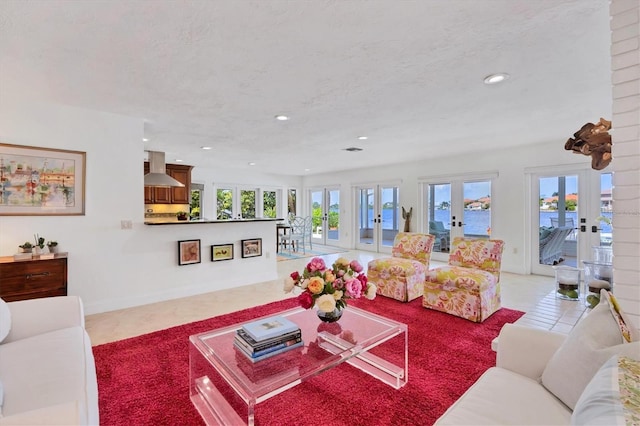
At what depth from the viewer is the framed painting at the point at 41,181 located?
2891mm

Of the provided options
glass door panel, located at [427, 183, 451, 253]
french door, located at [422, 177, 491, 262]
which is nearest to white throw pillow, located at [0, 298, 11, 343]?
french door, located at [422, 177, 491, 262]

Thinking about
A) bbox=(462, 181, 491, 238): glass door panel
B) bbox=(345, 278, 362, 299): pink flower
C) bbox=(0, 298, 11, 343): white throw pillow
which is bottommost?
bbox=(0, 298, 11, 343): white throw pillow

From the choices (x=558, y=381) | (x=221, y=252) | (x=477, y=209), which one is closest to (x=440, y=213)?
(x=477, y=209)

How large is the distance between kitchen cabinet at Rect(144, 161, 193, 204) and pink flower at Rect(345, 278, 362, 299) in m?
5.80

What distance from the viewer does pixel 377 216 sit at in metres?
7.86

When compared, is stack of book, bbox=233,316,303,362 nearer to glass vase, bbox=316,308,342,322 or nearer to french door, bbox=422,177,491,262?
glass vase, bbox=316,308,342,322

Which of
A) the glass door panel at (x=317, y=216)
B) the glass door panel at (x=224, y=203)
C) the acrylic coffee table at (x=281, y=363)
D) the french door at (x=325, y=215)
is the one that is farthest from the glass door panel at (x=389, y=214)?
the acrylic coffee table at (x=281, y=363)

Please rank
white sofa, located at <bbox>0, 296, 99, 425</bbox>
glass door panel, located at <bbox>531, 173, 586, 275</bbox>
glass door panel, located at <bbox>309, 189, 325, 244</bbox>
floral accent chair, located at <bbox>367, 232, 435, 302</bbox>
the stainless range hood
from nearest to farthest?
white sofa, located at <bbox>0, 296, 99, 425</bbox>
floral accent chair, located at <bbox>367, 232, 435, 302</bbox>
glass door panel, located at <bbox>531, 173, 586, 275</bbox>
the stainless range hood
glass door panel, located at <bbox>309, 189, 325, 244</bbox>

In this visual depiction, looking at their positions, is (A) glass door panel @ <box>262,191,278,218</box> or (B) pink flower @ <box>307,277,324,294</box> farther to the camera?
(A) glass door panel @ <box>262,191,278,218</box>

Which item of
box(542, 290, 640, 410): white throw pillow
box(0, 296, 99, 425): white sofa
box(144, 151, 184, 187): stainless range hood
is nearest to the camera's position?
box(0, 296, 99, 425): white sofa

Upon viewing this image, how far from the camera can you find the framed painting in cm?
289

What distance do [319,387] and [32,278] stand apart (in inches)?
109

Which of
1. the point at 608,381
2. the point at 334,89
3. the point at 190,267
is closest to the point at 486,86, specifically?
the point at 334,89

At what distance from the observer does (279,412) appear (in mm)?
1717
